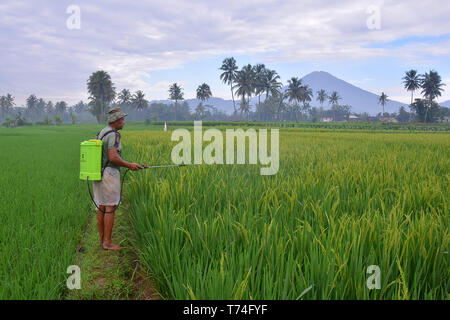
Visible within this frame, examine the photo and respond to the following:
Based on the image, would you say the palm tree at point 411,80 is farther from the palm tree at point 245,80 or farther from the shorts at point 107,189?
the shorts at point 107,189

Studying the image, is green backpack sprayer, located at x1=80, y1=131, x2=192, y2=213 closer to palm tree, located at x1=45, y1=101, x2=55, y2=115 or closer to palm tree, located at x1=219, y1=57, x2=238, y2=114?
palm tree, located at x1=219, y1=57, x2=238, y2=114

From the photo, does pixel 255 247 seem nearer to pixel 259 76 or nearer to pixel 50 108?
pixel 259 76

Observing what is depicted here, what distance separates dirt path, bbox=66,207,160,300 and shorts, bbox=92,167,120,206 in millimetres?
488

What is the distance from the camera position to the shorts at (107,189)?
8.96ft

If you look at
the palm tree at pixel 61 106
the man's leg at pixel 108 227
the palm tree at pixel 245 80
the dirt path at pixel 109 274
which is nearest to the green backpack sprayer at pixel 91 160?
the man's leg at pixel 108 227

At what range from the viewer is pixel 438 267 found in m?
1.79

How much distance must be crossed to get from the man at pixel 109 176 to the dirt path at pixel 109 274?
131 millimetres

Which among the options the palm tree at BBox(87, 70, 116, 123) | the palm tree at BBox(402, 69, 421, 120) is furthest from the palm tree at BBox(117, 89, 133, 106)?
the palm tree at BBox(402, 69, 421, 120)

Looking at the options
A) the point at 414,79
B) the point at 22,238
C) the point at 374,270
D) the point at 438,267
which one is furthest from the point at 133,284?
the point at 414,79

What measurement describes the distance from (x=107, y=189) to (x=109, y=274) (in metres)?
0.75

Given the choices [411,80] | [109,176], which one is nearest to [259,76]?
[411,80]

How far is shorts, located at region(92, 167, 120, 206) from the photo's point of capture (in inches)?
107

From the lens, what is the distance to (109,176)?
2.75 metres
